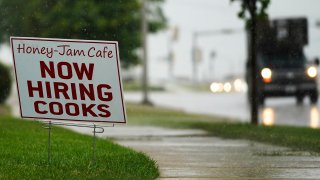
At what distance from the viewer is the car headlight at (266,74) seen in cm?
3394

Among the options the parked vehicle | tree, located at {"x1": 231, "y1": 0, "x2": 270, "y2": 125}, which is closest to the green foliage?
tree, located at {"x1": 231, "y1": 0, "x2": 270, "y2": 125}

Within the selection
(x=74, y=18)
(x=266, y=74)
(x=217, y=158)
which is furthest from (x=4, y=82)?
(x=217, y=158)

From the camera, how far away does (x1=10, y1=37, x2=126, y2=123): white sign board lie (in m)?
10.0

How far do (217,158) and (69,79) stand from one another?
3.09 m

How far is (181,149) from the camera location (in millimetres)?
13836

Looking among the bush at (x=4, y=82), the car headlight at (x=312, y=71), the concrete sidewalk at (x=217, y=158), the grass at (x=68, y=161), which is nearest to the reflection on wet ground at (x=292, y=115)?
the car headlight at (x=312, y=71)

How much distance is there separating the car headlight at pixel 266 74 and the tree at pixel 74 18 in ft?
25.8

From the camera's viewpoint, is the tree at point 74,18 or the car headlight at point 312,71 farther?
the tree at point 74,18

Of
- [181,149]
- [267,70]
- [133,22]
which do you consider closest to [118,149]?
[181,149]

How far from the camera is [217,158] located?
12320mm

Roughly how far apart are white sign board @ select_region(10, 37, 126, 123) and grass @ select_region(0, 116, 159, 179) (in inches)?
23.7

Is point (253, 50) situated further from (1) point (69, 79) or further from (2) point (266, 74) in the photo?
(2) point (266, 74)

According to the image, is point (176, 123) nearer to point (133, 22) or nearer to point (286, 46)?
point (286, 46)

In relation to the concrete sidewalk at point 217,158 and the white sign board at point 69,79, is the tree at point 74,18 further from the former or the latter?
the white sign board at point 69,79
